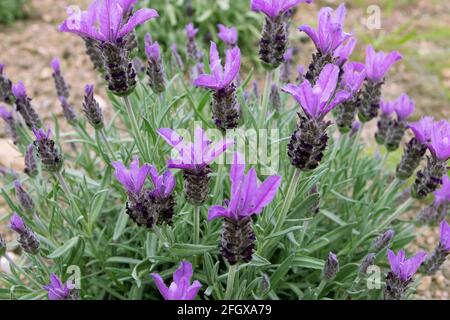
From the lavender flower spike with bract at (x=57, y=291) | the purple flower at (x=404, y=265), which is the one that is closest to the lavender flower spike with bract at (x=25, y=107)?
the lavender flower spike with bract at (x=57, y=291)

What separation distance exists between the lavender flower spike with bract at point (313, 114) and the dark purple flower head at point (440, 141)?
466mm

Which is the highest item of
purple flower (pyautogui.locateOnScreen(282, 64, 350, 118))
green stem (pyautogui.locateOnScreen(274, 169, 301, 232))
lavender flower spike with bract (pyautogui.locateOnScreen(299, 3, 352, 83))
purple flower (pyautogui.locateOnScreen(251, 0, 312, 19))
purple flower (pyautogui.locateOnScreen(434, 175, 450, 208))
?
purple flower (pyautogui.locateOnScreen(251, 0, 312, 19))

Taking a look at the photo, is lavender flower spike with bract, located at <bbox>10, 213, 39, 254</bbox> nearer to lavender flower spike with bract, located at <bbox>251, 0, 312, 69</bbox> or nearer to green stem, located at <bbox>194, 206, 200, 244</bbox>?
green stem, located at <bbox>194, 206, 200, 244</bbox>

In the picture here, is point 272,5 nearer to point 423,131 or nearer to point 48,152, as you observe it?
point 423,131

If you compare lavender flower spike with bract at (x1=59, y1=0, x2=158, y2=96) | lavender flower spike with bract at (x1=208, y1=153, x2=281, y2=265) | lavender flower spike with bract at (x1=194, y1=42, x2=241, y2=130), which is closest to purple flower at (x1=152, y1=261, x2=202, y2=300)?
lavender flower spike with bract at (x1=208, y1=153, x2=281, y2=265)

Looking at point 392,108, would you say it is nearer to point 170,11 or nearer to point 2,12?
point 170,11

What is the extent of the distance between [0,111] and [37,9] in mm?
2768

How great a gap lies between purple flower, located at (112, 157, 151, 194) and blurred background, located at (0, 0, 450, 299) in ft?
7.61

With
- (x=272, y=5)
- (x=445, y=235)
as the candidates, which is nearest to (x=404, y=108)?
(x=445, y=235)

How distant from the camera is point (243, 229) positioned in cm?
139

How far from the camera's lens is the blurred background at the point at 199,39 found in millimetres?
3871

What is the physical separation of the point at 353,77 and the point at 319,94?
1.62 feet

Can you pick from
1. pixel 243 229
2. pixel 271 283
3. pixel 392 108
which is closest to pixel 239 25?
pixel 392 108

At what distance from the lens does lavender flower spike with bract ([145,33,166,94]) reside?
1.94 m
